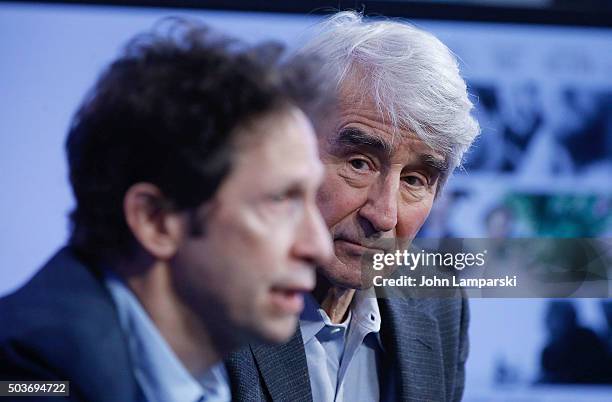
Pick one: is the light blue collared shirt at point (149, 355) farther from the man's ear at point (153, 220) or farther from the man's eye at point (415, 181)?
the man's eye at point (415, 181)

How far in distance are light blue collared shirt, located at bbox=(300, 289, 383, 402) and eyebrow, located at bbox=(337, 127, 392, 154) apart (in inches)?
8.8

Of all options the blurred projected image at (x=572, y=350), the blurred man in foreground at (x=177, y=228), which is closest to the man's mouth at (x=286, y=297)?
the blurred man in foreground at (x=177, y=228)

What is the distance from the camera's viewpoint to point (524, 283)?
1.35m

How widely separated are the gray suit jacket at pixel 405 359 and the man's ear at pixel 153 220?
0.32 meters

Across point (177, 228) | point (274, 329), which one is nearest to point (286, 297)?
point (274, 329)

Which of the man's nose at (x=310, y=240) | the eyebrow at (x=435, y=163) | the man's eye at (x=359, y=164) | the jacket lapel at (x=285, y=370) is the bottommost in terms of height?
the jacket lapel at (x=285, y=370)

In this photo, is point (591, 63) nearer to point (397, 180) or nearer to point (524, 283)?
point (524, 283)

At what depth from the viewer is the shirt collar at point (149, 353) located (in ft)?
2.85

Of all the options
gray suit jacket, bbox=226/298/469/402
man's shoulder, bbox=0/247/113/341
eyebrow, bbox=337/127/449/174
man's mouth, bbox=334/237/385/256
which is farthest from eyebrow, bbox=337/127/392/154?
man's shoulder, bbox=0/247/113/341

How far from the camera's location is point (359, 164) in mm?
1189

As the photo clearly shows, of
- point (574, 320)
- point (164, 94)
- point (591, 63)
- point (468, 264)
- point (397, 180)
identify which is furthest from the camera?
point (591, 63)

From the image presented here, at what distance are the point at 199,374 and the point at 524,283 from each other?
2.13ft

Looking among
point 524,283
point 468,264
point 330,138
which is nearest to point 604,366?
point 524,283

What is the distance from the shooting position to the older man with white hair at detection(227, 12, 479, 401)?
1178 millimetres
